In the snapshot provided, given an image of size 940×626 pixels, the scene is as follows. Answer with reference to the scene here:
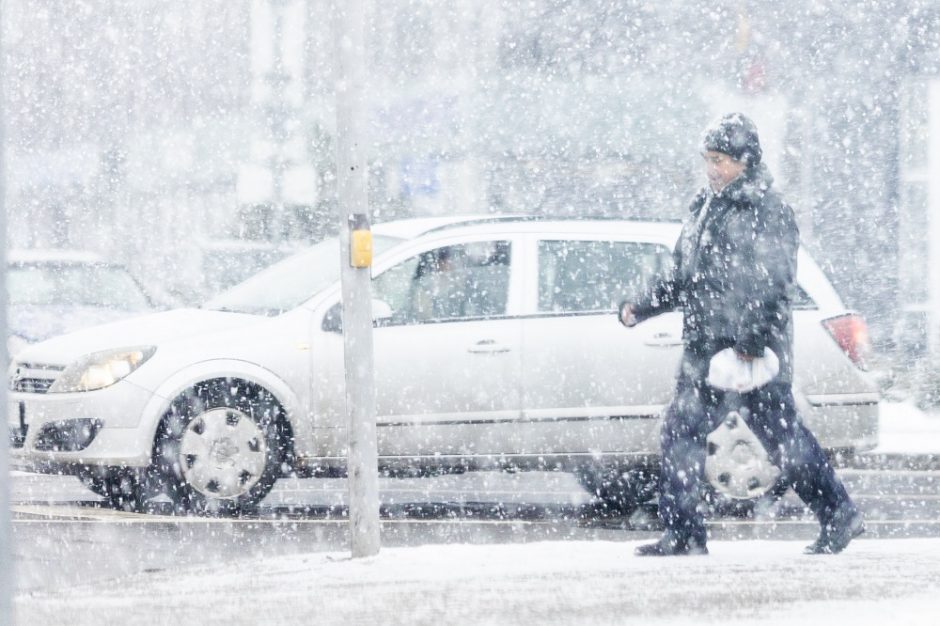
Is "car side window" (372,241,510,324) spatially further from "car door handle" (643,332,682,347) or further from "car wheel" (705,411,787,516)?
"car wheel" (705,411,787,516)

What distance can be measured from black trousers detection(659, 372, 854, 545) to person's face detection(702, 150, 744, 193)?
806 millimetres

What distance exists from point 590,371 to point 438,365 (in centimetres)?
79

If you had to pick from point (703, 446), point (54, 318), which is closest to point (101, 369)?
point (703, 446)

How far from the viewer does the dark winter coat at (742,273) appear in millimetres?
7109

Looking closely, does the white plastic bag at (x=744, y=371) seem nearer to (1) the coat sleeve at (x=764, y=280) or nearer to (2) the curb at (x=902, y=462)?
(1) the coat sleeve at (x=764, y=280)

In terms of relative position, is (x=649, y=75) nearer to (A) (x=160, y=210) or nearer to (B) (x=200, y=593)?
(A) (x=160, y=210)

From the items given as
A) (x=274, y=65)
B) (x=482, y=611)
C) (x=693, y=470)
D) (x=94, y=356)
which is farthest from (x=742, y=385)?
(x=274, y=65)

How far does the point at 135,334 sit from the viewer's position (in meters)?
9.39

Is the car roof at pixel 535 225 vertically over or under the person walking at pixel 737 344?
over

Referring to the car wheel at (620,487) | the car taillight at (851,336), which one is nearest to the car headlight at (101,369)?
the car wheel at (620,487)

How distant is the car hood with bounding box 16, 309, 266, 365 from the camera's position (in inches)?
366

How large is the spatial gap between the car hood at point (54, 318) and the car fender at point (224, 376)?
4728 millimetres

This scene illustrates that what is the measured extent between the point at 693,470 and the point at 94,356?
11.5ft

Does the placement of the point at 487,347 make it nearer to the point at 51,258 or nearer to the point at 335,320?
the point at 335,320
